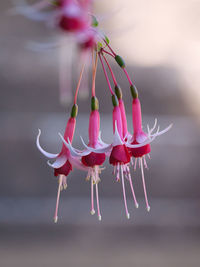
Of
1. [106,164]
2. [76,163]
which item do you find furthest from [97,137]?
[106,164]

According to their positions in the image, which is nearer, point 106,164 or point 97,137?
point 97,137

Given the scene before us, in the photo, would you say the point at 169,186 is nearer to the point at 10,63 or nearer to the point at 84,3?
the point at 10,63

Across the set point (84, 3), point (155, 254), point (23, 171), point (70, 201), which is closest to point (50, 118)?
point (23, 171)

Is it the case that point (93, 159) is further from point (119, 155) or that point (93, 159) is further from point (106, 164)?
point (106, 164)

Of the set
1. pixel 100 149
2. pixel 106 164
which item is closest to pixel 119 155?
pixel 100 149

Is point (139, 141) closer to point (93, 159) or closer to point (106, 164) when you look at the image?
point (93, 159)

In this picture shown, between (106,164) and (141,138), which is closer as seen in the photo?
(141,138)

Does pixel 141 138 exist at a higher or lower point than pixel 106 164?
lower

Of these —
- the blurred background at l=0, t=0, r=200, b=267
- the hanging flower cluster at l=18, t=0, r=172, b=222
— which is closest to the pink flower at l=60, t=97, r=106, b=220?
the hanging flower cluster at l=18, t=0, r=172, b=222
